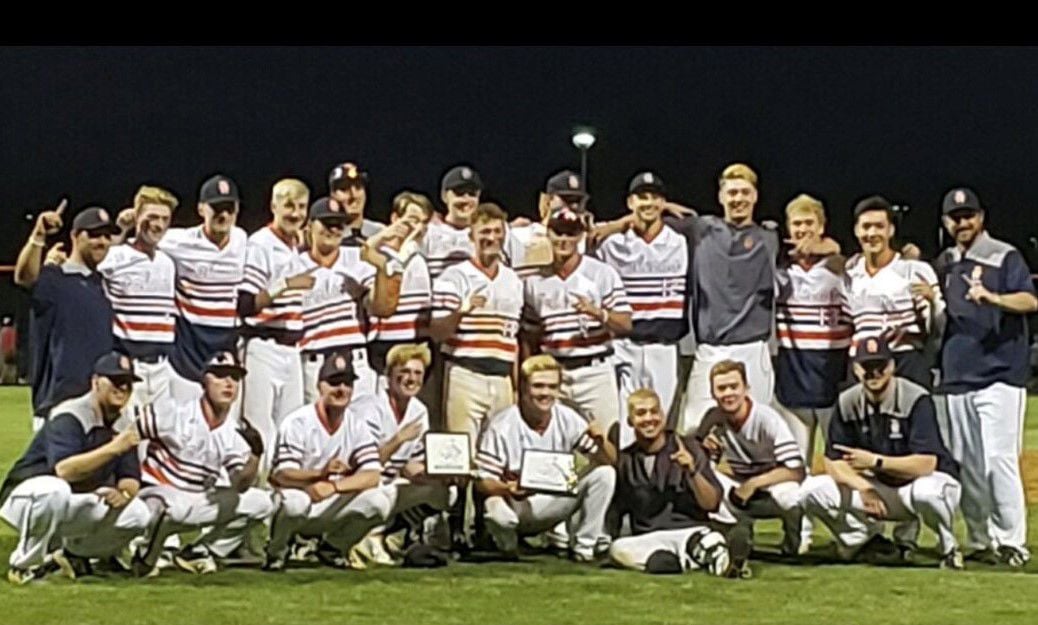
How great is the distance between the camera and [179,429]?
4914mm

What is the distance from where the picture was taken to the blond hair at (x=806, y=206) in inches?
204

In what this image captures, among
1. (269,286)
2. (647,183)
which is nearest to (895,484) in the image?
(647,183)

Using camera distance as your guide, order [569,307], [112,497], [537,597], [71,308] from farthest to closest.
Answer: [569,307]
[71,308]
[112,497]
[537,597]

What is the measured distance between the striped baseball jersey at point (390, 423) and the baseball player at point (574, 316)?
0.40 meters

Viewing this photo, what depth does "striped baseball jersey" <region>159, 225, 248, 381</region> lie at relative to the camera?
5062 mm

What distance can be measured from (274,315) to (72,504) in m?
0.77

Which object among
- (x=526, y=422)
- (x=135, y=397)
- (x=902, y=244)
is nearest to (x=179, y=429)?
(x=135, y=397)

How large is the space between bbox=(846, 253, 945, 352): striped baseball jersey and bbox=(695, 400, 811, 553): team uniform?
0.35 metres

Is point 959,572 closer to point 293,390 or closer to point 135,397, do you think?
point 293,390

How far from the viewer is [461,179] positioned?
201 inches

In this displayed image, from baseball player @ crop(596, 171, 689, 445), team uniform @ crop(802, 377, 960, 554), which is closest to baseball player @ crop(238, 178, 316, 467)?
baseball player @ crop(596, 171, 689, 445)

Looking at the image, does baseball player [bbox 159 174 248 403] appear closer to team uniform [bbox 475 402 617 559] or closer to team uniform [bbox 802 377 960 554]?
team uniform [bbox 475 402 617 559]

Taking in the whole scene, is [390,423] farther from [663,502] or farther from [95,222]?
[95,222]

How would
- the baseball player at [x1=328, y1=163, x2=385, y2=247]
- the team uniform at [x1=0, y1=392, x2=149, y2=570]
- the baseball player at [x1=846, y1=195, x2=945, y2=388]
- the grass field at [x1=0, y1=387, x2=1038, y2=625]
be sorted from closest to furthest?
the grass field at [x1=0, y1=387, x2=1038, y2=625]
the team uniform at [x1=0, y1=392, x2=149, y2=570]
the baseball player at [x1=328, y1=163, x2=385, y2=247]
the baseball player at [x1=846, y1=195, x2=945, y2=388]
